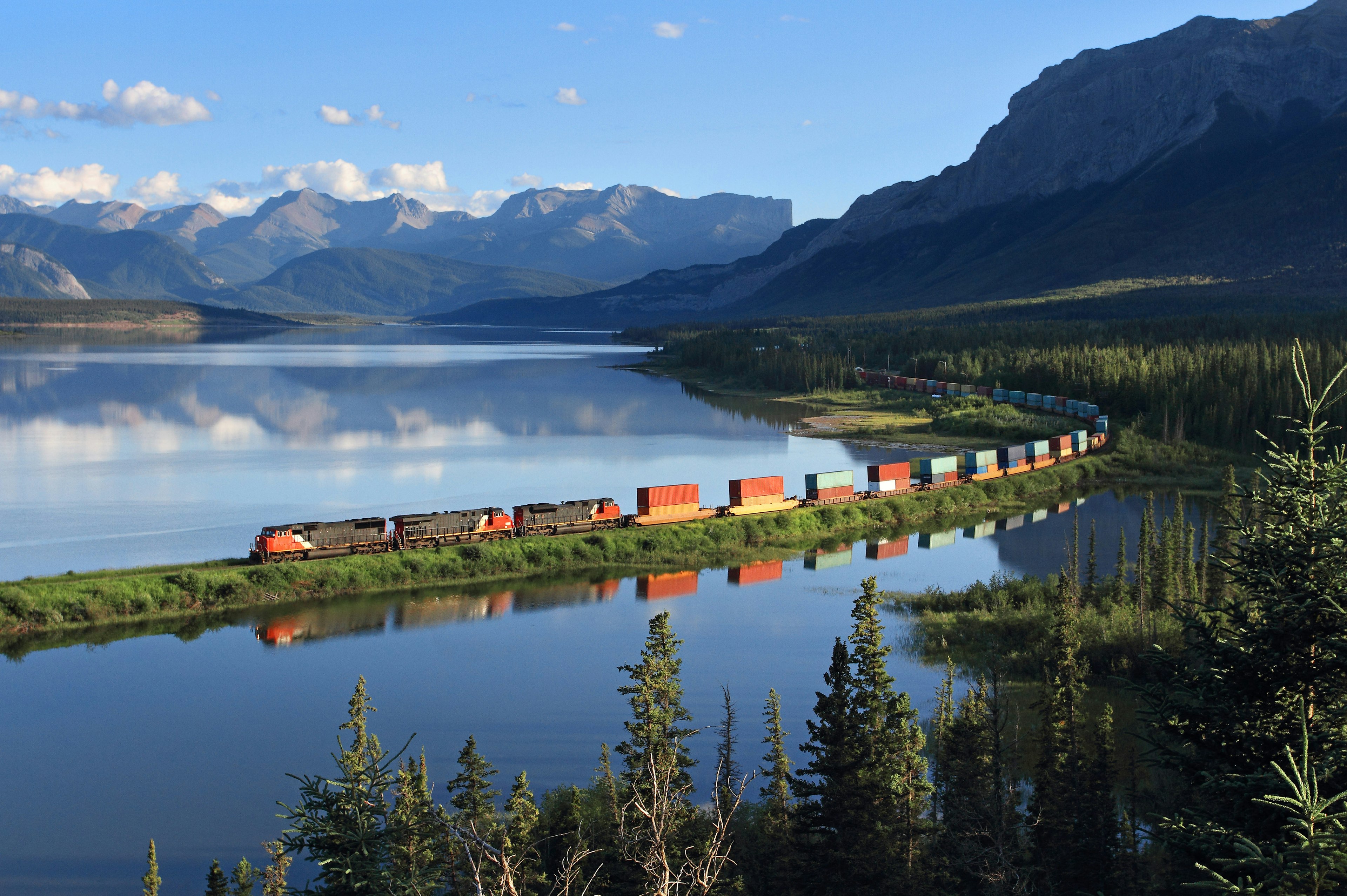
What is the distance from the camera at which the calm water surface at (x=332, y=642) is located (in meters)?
36.4

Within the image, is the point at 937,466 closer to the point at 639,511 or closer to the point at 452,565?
the point at 639,511

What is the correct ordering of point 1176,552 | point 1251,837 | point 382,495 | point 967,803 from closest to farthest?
point 1251,837 < point 967,803 < point 1176,552 < point 382,495

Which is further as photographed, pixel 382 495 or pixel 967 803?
pixel 382 495

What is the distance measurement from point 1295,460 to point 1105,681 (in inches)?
1237

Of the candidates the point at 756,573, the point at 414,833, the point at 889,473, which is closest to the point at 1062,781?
the point at 414,833

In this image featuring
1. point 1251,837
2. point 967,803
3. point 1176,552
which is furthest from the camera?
point 1176,552

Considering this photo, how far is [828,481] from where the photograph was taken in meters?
83.9

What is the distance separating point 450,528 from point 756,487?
23.4 metres

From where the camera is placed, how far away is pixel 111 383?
18288 cm

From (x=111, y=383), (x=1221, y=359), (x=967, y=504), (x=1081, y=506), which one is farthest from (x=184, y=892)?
(x=111, y=383)

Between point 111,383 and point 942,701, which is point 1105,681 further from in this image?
point 111,383

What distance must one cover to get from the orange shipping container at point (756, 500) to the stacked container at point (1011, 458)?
29050 millimetres

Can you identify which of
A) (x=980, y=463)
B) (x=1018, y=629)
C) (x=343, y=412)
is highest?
(x=343, y=412)

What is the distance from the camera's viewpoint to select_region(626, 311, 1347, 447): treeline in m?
115
